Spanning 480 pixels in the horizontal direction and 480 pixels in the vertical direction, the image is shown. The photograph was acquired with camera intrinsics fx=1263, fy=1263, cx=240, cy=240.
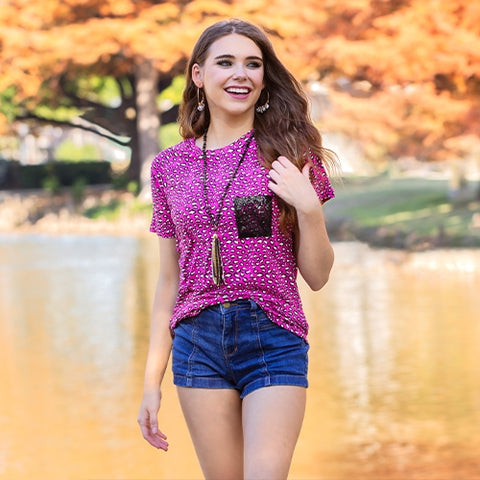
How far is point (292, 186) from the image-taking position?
2834 mm

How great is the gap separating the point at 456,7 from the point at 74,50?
8.84 m

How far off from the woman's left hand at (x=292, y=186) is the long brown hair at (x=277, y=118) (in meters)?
0.06

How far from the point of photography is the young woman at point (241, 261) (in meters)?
2.84

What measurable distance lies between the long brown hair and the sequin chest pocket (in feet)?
0.13

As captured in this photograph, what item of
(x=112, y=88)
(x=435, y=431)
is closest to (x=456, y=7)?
(x=435, y=431)

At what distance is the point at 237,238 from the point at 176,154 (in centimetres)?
30

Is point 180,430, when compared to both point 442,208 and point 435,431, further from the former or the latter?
point 442,208

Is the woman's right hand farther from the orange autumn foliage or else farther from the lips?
the orange autumn foliage

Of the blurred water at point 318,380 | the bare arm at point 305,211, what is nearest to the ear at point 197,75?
the bare arm at point 305,211

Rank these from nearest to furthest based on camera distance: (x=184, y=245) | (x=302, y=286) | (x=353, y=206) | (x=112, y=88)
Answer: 1. (x=184, y=245)
2. (x=302, y=286)
3. (x=353, y=206)
4. (x=112, y=88)

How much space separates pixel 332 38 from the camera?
20422 mm

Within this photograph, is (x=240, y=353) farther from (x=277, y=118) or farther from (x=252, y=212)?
(x=277, y=118)

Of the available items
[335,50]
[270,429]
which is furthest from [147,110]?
[270,429]

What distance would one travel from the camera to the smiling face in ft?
9.73
